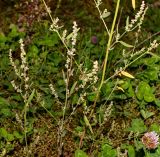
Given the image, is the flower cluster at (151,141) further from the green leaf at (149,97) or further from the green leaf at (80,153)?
the green leaf at (149,97)

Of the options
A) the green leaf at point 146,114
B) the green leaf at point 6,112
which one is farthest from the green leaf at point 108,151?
the green leaf at point 6,112

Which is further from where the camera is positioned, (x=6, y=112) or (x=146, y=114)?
(x=146, y=114)

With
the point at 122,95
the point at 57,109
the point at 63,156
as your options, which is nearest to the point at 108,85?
the point at 122,95

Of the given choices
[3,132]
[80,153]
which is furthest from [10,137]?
[80,153]

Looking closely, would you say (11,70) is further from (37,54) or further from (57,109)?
(57,109)

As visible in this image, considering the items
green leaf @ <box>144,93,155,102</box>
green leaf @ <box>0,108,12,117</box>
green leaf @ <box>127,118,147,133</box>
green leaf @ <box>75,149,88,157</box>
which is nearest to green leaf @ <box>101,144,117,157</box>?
green leaf @ <box>75,149,88,157</box>

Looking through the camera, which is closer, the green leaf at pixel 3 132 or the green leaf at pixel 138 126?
the green leaf at pixel 3 132

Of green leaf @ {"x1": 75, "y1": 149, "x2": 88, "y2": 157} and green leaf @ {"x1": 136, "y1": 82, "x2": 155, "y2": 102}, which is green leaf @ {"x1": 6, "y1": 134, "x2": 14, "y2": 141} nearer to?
green leaf @ {"x1": 75, "y1": 149, "x2": 88, "y2": 157}

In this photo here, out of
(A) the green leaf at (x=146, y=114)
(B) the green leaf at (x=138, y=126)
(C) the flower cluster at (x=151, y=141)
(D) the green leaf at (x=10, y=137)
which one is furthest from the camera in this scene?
(A) the green leaf at (x=146, y=114)

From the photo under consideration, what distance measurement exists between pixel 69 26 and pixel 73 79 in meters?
1.03

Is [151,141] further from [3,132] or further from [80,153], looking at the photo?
[3,132]

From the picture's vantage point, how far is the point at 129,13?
5152mm

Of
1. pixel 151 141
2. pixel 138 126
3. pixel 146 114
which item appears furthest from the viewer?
pixel 146 114

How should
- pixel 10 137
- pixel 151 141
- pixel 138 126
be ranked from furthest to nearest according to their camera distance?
pixel 138 126 → pixel 10 137 → pixel 151 141
